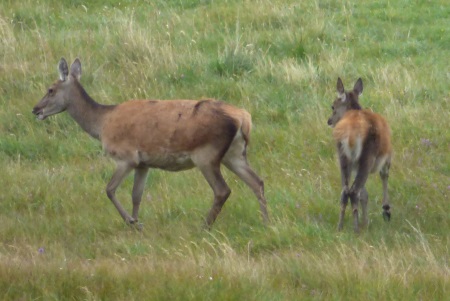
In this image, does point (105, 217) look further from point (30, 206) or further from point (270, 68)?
point (270, 68)

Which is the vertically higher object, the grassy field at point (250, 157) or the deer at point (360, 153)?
the deer at point (360, 153)

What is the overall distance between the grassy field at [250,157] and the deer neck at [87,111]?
0.57 m

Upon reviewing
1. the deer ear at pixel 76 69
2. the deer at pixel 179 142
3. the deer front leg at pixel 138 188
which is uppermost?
the deer ear at pixel 76 69

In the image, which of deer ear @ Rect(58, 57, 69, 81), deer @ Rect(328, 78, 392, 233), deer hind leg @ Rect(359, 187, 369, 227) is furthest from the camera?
deer ear @ Rect(58, 57, 69, 81)

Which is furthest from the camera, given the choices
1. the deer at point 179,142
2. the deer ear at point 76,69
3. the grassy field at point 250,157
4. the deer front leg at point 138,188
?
the deer ear at point 76,69

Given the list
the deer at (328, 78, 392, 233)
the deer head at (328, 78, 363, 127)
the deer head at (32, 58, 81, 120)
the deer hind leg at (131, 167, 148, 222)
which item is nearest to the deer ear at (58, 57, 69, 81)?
the deer head at (32, 58, 81, 120)

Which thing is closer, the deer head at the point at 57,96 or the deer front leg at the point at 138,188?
the deer front leg at the point at 138,188

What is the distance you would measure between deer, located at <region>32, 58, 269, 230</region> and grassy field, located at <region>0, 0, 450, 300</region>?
249mm

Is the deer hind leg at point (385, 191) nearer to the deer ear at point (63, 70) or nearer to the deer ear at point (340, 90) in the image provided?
the deer ear at point (340, 90)

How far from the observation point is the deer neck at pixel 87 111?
10102 millimetres

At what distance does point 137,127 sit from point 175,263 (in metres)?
2.24

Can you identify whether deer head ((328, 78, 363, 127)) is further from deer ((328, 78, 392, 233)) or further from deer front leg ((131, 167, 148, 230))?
deer front leg ((131, 167, 148, 230))

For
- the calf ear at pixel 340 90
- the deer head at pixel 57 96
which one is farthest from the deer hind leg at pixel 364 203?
the deer head at pixel 57 96

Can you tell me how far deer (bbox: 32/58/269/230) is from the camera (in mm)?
9266
